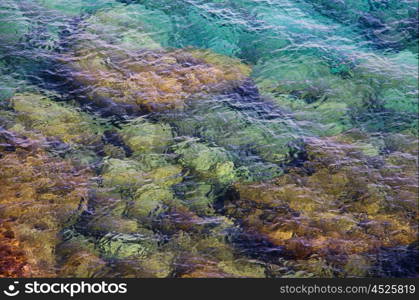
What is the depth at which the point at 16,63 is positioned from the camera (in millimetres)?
27578

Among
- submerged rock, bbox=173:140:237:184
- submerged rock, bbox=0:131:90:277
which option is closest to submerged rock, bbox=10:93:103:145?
submerged rock, bbox=0:131:90:277

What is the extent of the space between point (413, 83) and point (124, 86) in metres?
17.0

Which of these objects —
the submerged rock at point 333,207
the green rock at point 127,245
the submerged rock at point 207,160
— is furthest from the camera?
the submerged rock at point 207,160

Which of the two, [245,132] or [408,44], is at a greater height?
[408,44]

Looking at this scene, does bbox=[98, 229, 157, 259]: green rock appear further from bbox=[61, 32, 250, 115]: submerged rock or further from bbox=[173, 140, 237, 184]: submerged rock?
bbox=[61, 32, 250, 115]: submerged rock

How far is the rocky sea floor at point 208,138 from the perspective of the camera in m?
18.8

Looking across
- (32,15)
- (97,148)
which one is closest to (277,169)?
(97,148)

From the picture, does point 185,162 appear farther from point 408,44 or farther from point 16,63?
point 408,44

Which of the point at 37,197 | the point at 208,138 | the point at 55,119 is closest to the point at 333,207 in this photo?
the point at 208,138

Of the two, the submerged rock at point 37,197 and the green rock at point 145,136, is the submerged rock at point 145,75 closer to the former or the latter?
the green rock at point 145,136

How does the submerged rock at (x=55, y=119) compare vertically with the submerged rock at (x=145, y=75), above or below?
below

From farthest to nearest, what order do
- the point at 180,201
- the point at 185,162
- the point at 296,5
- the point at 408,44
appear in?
the point at 296,5 → the point at 408,44 → the point at 185,162 → the point at 180,201

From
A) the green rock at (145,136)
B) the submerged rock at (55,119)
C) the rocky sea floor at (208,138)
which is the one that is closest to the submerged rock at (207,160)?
the rocky sea floor at (208,138)

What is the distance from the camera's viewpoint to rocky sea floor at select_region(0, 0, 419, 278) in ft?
61.8
